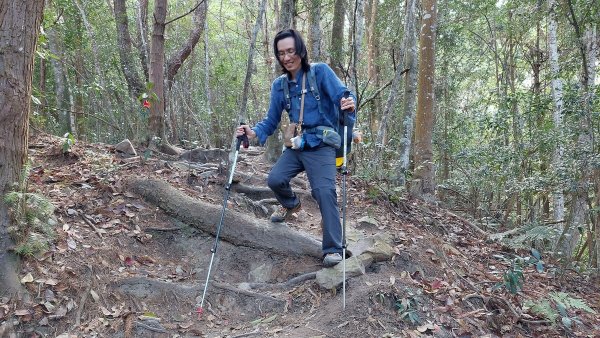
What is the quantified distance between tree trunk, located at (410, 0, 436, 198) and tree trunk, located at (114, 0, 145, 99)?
246 inches

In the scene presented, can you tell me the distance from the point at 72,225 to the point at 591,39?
1063 centimetres

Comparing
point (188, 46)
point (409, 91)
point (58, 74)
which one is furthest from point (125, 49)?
point (409, 91)

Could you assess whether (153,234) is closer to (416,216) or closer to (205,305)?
(205,305)

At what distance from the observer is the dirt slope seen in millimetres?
4160

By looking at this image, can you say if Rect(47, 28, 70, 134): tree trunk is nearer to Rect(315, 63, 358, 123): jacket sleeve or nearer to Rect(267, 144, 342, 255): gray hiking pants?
Rect(267, 144, 342, 255): gray hiking pants

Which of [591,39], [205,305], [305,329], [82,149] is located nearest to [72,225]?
[205,305]

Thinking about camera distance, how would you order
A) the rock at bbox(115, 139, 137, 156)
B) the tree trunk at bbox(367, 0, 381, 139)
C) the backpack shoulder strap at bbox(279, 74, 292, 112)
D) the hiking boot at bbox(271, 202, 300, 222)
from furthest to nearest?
1. the tree trunk at bbox(367, 0, 381, 139)
2. the rock at bbox(115, 139, 137, 156)
3. the hiking boot at bbox(271, 202, 300, 222)
4. the backpack shoulder strap at bbox(279, 74, 292, 112)

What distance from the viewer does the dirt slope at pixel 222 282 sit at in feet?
13.6

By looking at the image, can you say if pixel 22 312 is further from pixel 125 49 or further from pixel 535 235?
pixel 125 49

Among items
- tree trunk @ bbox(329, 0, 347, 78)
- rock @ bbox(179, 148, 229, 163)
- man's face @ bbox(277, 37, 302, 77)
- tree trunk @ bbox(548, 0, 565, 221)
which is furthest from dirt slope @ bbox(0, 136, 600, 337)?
tree trunk @ bbox(329, 0, 347, 78)

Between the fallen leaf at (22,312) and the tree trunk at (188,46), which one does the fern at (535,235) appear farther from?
the tree trunk at (188,46)

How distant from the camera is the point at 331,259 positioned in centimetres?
478

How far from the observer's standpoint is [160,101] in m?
8.13

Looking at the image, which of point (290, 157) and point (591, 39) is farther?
point (591, 39)
